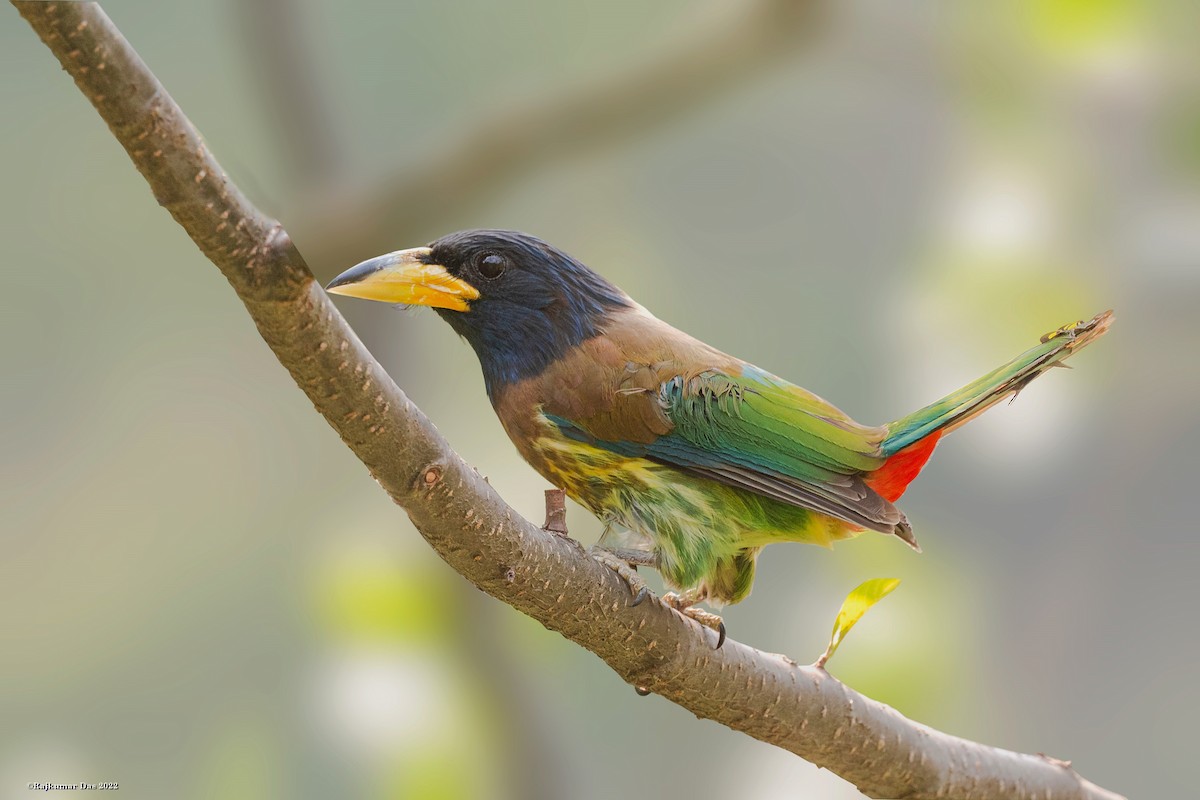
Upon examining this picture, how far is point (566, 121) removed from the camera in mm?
2004

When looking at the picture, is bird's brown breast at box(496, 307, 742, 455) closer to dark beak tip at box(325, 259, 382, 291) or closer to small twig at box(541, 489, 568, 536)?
small twig at box(541, 489, 568, 536)

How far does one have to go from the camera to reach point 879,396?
306cm

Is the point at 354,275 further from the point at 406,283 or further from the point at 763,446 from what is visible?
the point at 763,446

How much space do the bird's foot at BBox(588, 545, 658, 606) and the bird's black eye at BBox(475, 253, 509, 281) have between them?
380 millimetres

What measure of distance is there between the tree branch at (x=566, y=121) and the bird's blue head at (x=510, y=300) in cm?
22

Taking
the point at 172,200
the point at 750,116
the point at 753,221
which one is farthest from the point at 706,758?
the point at 172,200

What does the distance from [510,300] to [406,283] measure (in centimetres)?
22

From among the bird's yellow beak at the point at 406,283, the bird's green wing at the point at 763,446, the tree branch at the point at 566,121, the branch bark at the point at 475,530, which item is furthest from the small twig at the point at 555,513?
the tree branch at the point at 566,121

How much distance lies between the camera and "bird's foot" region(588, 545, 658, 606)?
4.47ft

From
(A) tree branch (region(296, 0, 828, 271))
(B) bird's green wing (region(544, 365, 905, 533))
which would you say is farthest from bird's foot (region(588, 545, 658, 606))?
(A) tree branch (region(296, 0, 828, 271))

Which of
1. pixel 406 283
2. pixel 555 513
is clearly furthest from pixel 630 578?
pixel 406 283

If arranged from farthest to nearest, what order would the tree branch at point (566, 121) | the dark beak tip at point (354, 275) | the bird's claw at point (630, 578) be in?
the tree branch at point (566, 121) < the bird's claw at point (630, 578) < the dark beak tip at point (354, 275)

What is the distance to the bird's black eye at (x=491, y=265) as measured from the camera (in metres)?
1.56

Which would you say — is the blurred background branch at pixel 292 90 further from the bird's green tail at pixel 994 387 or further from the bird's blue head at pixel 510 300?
the bird's green tail at pixel 994 387
